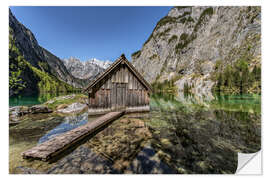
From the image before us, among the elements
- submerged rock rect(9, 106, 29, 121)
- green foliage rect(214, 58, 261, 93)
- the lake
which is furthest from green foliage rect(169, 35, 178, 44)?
submerged rock rect(9, 106, 29, 121)

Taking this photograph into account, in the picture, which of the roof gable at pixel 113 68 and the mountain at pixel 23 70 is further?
the roof gable at pixel 113 68

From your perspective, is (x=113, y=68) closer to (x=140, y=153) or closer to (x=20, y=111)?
(x=140, y=153)

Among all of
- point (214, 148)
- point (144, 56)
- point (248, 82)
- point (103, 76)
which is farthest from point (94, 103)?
point (144, 56)

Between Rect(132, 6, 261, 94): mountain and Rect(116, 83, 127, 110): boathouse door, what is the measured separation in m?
26.9

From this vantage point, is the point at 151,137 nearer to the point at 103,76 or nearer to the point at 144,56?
the point at 103,76

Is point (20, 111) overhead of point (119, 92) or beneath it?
beneath

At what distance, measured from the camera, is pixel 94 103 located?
8.78 metres

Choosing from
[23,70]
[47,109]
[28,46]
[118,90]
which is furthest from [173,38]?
[28,46]

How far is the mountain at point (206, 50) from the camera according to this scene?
5621 cm

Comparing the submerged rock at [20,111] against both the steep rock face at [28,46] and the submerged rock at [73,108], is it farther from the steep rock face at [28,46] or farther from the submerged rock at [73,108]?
the steep rock face at [28,46]

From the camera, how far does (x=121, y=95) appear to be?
9.63m

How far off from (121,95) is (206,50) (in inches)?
4635
